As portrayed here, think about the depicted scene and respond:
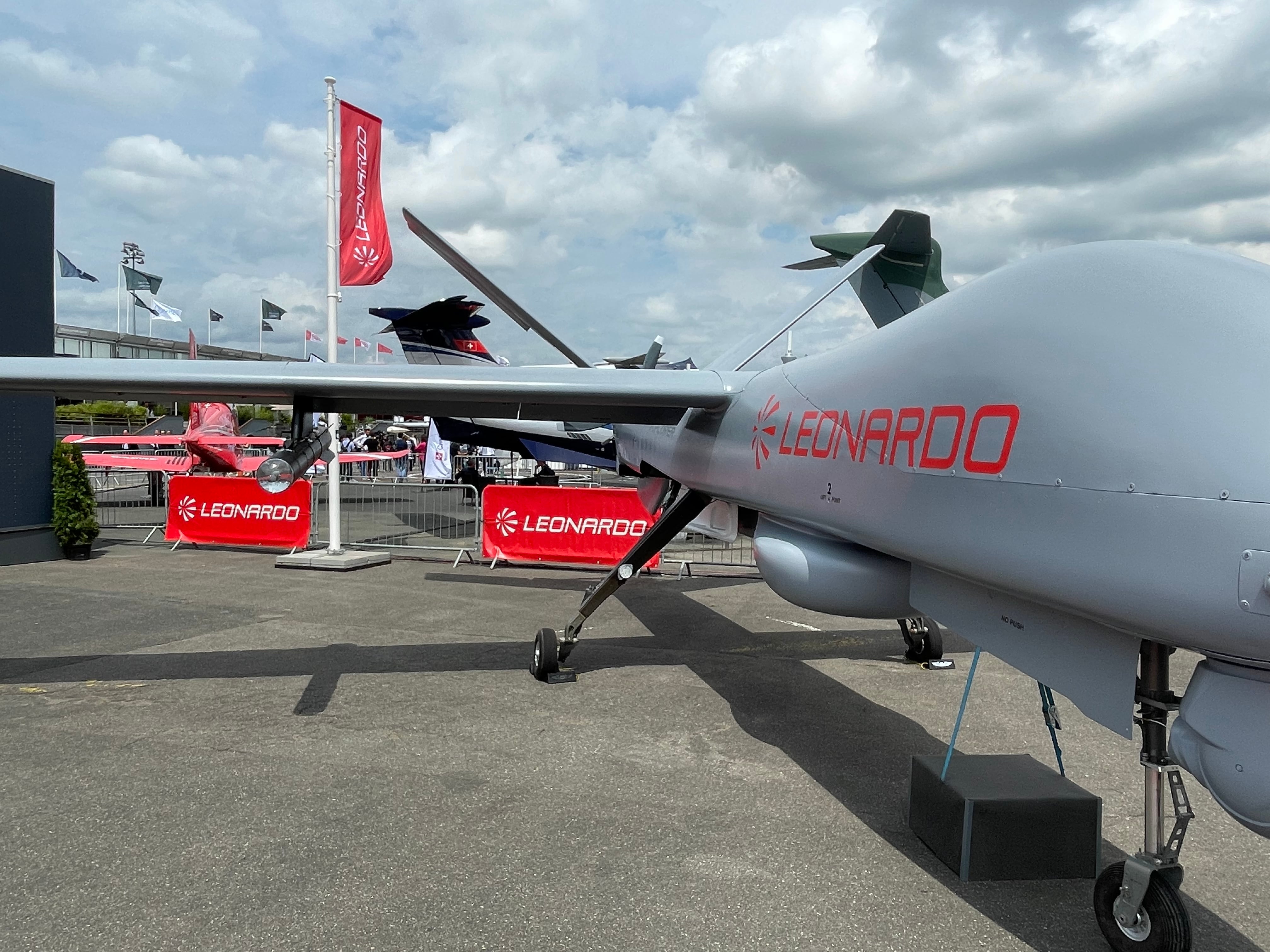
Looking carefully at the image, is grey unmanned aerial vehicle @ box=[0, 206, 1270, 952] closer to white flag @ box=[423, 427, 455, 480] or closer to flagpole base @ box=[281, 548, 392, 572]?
flagpole base @ box=[281, 548, 392, 572]

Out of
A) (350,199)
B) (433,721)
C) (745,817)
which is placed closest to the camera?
(745,817)

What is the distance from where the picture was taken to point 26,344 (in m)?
11.7

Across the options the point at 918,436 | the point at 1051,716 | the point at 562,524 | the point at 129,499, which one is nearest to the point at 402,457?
the point at 129,499

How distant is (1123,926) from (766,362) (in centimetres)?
366

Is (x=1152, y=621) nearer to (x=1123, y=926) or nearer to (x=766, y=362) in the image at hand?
(x=1123, y=926)

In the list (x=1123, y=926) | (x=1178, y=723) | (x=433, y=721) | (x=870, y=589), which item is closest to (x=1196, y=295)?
(x=1178, y=723)

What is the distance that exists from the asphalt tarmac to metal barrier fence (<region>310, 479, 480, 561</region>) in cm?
583

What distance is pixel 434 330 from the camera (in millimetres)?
18812

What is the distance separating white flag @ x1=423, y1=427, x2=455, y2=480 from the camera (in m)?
22.6

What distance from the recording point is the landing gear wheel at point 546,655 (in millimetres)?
6355

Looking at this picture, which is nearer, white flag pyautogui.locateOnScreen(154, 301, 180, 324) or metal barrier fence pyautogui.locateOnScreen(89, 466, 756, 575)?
metal barrier fence pyautogui.locateOnScreen(89, 466, 756, 575)

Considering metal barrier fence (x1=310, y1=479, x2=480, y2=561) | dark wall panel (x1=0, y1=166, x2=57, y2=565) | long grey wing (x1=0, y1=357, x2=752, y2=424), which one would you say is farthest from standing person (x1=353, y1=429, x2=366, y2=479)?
long grey wing (x1=0, y1=357, x2=752, y2=424)

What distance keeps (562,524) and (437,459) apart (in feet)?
39.4

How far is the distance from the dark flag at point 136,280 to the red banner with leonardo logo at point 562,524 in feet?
116
